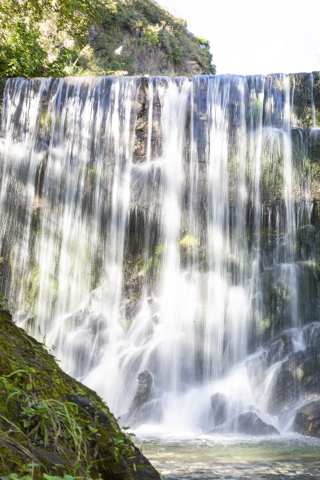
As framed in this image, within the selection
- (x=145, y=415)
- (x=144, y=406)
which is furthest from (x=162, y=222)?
(x=145, y=415)

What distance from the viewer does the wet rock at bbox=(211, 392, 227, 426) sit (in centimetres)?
739

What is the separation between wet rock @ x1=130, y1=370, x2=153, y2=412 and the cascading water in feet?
1.42

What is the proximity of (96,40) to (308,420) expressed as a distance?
1859 centimetres

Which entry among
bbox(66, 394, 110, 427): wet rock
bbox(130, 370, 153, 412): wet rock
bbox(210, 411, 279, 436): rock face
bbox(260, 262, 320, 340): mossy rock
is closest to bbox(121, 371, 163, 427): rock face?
bbox(130, 370, 153, 412): wet rock

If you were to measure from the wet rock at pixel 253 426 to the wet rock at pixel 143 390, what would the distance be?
2061mm

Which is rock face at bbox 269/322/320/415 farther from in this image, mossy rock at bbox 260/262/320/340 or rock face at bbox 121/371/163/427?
rock face at bbox 121/371/163/427

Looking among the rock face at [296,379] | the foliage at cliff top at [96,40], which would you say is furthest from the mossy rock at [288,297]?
the foliage at cliff top at [96,40]

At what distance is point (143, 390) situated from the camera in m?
8.49

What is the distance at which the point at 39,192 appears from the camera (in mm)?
11859

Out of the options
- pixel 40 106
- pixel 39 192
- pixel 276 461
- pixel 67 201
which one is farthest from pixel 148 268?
pixel 276 461

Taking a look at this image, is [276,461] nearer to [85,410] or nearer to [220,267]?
[85,410]

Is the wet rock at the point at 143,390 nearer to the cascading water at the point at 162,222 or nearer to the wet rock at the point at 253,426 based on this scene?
the cascading water at the point at 162,222

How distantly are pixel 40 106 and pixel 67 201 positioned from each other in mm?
2980

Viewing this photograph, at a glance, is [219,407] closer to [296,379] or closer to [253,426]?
[253,426]
